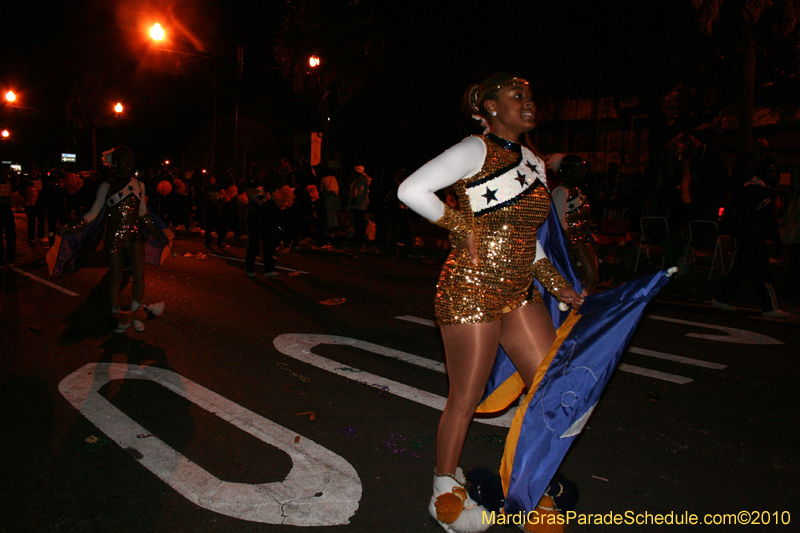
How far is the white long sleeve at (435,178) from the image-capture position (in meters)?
2.76

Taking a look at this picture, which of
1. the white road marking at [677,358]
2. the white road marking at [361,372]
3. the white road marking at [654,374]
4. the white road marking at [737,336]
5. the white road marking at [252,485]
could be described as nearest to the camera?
the white road marking at [252,485]

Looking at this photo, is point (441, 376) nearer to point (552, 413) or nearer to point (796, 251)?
point (552, 413)

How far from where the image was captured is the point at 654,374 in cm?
552

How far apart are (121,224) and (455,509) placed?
17.2 ft

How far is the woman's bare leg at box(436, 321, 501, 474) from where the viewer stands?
293 cm

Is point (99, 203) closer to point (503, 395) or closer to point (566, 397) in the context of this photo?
point (503, 395)

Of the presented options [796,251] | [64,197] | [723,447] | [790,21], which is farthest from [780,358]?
[64,197]

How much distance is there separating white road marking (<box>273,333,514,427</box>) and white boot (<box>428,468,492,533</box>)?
1.43 meters

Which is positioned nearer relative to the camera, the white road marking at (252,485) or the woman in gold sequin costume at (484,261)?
the woman in gold sequin costume at (484,261)

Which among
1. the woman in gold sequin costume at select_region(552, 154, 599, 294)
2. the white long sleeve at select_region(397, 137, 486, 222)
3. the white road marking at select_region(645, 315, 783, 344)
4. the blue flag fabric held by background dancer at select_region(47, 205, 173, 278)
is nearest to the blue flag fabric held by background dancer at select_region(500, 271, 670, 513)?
the white long sleeve at select_region(397, 137, 486, 222)

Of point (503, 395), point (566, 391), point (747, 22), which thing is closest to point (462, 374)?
point (566, 391)

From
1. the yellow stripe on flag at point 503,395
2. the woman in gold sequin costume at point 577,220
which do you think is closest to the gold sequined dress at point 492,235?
the yellow stripe on flag at point 503,395

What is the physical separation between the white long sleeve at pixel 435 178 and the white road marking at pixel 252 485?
5.21 ft

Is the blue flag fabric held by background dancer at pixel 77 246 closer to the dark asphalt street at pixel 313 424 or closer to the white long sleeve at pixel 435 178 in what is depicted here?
the dark asphalt street at pixel 313 424
